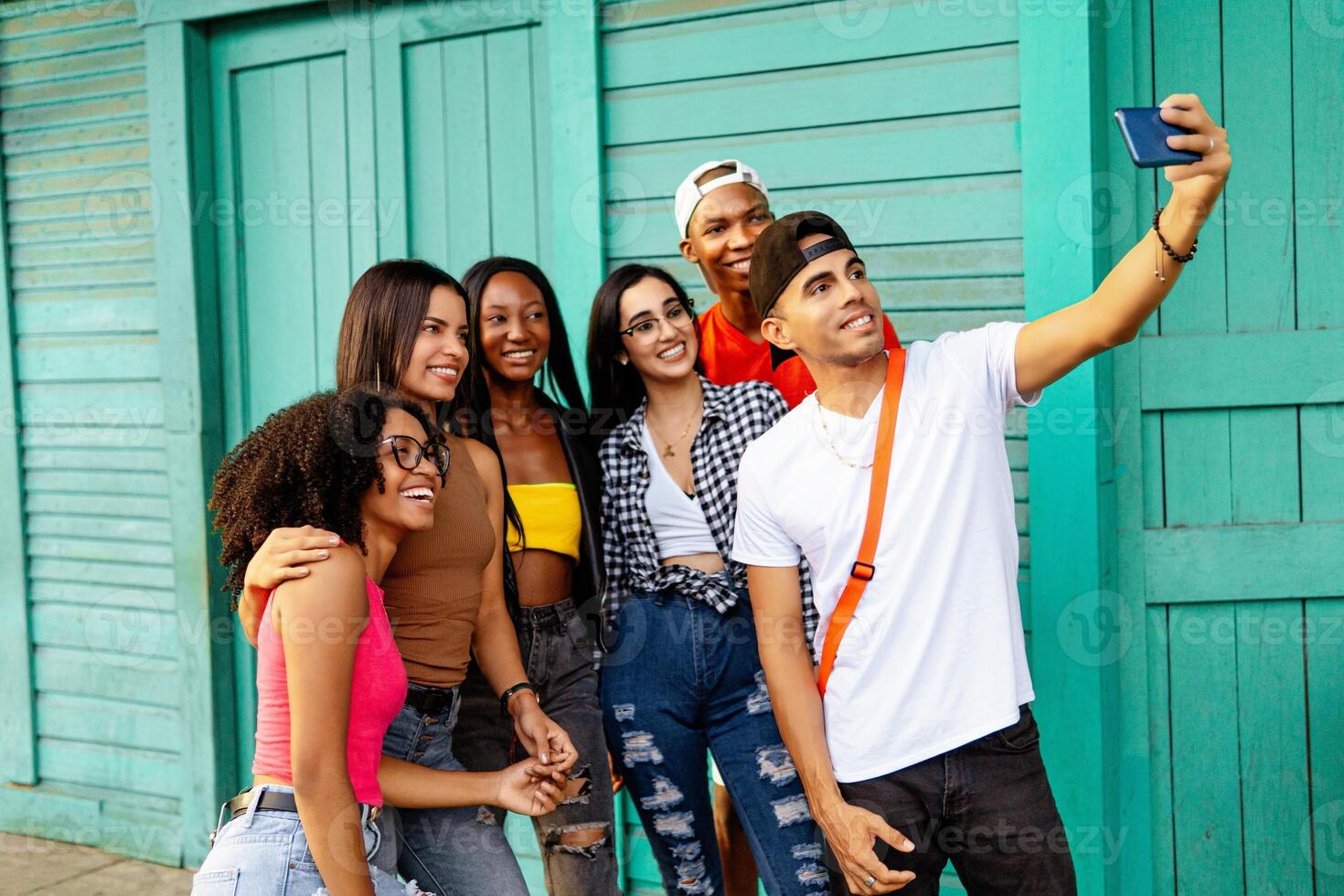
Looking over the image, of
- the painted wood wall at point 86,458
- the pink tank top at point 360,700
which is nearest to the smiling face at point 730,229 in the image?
the pink tank top at point 360,700

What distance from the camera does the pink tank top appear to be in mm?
1933

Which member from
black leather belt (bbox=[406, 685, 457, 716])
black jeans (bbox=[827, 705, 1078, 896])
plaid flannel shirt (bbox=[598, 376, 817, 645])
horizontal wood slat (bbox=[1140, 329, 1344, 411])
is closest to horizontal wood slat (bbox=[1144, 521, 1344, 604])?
horizontal wood slat (bbox=[1140, 329, 1344, 411])

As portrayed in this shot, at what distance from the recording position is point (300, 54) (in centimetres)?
430

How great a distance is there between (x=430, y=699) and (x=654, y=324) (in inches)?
41.9

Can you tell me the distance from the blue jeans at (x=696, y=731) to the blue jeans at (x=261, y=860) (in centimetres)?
90

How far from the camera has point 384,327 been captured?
2.56m

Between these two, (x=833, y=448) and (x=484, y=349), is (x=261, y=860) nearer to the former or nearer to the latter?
(x=833, y=448)

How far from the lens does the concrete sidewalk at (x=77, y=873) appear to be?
4.29 metres

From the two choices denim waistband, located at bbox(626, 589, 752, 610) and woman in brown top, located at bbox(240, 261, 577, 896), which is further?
denim waistband, located at bbox(626, 589, 752, 610)

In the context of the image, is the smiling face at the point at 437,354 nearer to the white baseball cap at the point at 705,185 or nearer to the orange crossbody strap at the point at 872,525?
the white baseball cap at the point at 705,185

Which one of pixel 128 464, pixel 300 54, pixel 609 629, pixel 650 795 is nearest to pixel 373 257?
pixel 300 54

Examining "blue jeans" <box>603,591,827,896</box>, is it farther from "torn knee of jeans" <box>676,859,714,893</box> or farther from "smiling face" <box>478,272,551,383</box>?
"smiling face" <box>478,272,551,383</box>

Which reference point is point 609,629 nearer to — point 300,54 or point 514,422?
point 514,422

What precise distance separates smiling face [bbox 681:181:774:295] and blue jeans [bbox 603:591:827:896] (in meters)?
0.95
